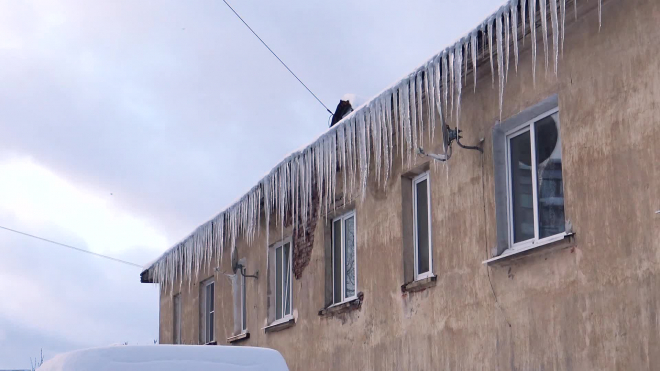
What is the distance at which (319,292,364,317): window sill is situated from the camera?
10664mm

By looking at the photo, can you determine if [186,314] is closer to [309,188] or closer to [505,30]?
[309,188]

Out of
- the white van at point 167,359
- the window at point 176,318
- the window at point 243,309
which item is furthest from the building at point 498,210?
the window at point 176,318

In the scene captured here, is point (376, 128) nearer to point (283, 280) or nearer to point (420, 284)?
point (420, 284)

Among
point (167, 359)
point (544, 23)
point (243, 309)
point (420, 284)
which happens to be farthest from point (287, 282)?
point (167, 359)

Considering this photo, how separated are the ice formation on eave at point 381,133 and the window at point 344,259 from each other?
29 centimetres

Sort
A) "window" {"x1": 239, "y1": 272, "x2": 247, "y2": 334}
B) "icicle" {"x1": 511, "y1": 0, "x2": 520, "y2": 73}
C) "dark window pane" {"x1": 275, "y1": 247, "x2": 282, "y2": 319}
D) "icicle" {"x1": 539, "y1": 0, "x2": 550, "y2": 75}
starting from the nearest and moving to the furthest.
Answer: "icicle" {"x1": 539, "y1": 0, "x2": 550, "y2": 75}
"icicle" {"x1": 511, "y1": 0, "x2": 520, "y2": 73}
"dark window pane" {"x1": 275, "y1": 247, "x2": 282, "y2": 319}
"window" {"x1": 239, "y1": 272, "x2": 247, "y2": 334}

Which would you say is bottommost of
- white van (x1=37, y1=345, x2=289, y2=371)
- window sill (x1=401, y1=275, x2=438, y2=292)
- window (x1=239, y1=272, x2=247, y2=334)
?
white van (x1=37, y1=345, x2=289, y2=371)

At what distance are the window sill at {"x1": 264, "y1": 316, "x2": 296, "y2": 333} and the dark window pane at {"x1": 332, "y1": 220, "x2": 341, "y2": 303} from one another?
108 cm

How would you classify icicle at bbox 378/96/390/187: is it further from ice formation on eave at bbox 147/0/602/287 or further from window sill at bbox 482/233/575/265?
window sill at bbox 482/233/575/265

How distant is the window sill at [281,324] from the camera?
12.8 m

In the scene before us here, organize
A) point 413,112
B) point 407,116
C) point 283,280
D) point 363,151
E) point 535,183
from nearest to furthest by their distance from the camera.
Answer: point 535,183
point 413,112
point 407,116
point 363,151
point 283,280

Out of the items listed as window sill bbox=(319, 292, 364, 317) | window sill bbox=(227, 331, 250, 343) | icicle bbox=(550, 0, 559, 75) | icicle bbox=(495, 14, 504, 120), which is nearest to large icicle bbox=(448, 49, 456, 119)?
icicle bbox=(495, 14, 504, 120)

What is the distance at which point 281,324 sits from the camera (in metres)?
13.1

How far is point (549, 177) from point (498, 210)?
63 cm
